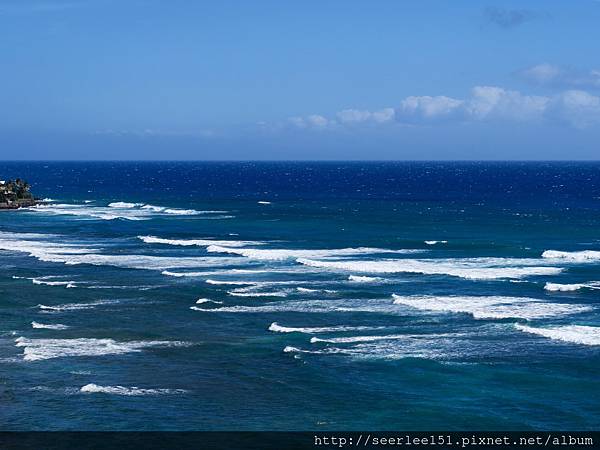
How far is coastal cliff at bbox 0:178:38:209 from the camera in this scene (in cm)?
13850

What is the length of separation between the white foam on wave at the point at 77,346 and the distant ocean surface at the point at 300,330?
0.50ft

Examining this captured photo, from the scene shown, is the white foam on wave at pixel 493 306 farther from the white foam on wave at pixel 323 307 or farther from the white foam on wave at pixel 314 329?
the white foam on wave at pixel 314 329

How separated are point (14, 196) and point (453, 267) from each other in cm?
8765

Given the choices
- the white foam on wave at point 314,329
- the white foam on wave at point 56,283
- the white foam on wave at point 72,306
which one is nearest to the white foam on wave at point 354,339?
the white foam on wave at point 314,329

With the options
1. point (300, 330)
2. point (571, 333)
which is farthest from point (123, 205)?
A: point (571, 333)

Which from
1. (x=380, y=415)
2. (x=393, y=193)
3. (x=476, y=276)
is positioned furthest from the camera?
(x=393, y=193)

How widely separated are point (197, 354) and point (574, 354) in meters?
19.6

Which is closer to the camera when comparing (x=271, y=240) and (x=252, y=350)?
(x=252, y=350)

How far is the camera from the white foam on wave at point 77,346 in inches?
1873

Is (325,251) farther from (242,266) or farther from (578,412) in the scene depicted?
(578,412)

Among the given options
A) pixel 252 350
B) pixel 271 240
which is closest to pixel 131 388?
pixel 252 350

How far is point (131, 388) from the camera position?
138 feet

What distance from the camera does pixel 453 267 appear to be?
2992 inches

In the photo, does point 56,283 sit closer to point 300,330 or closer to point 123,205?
point 300,330
